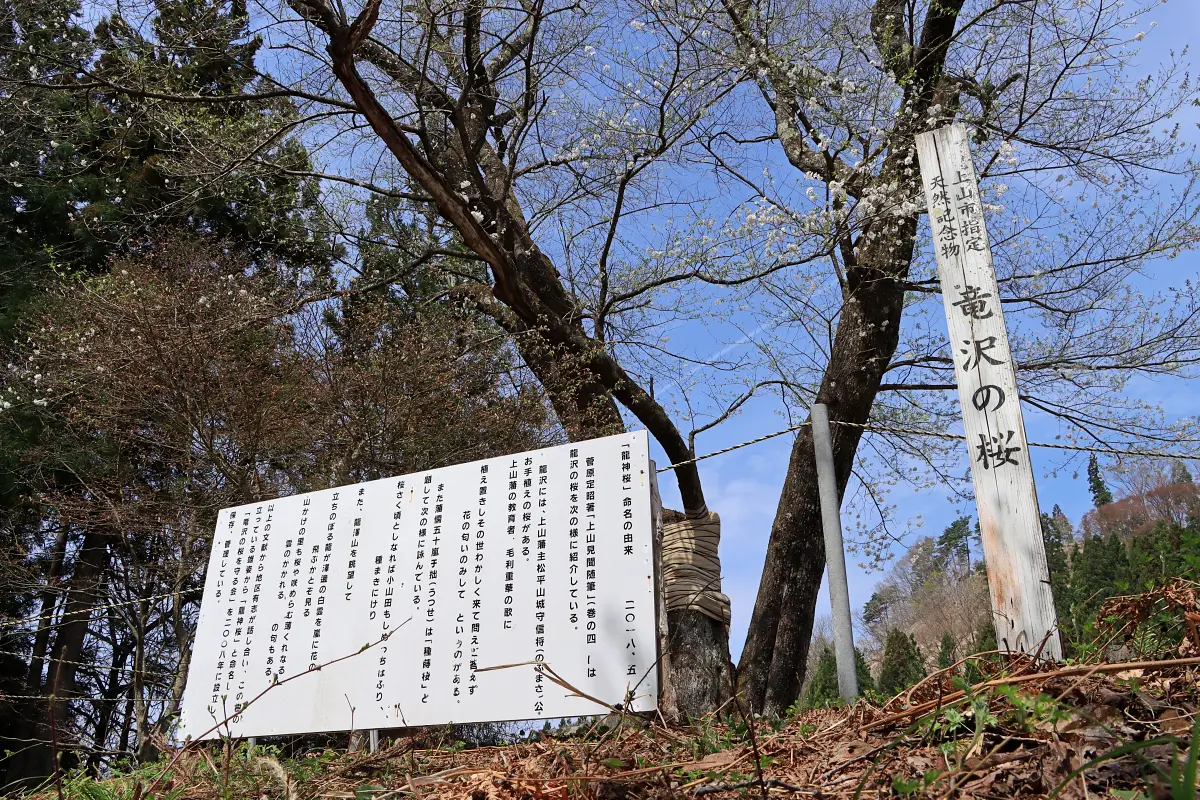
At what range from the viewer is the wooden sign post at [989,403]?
3.01m

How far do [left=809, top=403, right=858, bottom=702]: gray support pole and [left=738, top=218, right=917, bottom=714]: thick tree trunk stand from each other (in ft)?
5.21

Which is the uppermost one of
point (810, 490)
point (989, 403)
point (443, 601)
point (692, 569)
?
point (810, 490)

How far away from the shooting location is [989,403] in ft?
10.9

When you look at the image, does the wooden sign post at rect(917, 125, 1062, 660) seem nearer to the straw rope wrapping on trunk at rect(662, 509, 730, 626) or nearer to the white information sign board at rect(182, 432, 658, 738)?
the white information sign board at rect(182, 432, 658, 738)

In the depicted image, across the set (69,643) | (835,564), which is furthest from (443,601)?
(69,643)

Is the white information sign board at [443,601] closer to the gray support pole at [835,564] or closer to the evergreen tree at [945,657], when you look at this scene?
the evergreen tree at [945,657]

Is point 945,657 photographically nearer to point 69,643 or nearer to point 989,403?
point 989,403

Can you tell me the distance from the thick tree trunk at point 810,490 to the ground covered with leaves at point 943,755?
13.5ft

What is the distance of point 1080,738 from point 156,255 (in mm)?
10592

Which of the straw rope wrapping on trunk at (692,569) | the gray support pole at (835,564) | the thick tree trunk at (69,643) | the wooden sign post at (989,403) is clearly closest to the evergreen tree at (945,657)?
the wooden sign post at (989,403)

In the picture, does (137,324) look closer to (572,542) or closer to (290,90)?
(290,90)

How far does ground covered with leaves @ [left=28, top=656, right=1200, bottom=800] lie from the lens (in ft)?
4.51

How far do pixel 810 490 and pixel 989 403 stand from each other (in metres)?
3.15

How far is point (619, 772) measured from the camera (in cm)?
173
